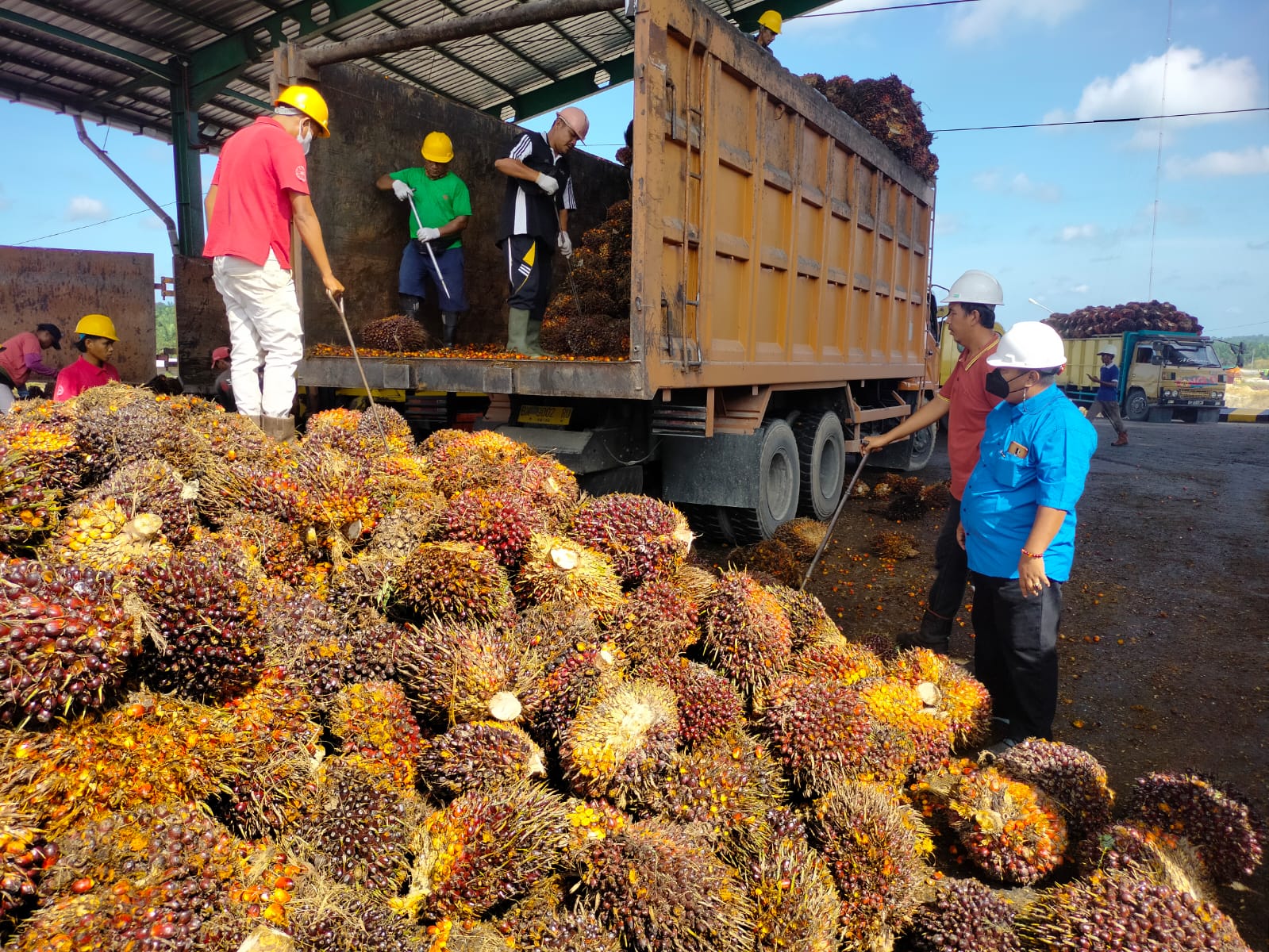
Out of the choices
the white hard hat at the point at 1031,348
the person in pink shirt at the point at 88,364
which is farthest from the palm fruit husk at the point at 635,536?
the person in pink shirt at the point at 88,364

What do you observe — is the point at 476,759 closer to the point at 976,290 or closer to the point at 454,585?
the point at 454,585

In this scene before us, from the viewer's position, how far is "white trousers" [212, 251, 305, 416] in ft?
14.0

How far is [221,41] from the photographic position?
10.9m

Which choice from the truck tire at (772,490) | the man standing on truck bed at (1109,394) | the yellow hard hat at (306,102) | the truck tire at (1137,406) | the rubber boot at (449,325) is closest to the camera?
the yellow hard hat at (306,102)

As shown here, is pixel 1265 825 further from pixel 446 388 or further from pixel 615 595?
pixel 446 388

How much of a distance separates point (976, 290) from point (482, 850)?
4.24 metres

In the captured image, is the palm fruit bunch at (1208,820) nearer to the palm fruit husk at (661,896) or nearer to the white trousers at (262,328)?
the palm fruit husk at (661,896)

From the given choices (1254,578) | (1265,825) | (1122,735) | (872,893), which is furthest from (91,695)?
(1254,578)

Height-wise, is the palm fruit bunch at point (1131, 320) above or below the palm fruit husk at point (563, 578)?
above

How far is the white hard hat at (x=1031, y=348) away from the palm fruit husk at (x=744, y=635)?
5.40 feet

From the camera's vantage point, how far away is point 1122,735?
12.7 ft

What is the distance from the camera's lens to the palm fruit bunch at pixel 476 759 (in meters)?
2.09

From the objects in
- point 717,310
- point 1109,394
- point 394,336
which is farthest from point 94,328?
point 1109,394

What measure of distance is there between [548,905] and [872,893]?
95 centimetres
